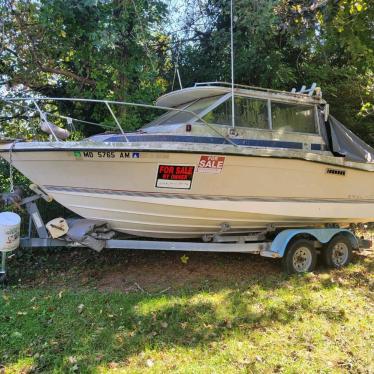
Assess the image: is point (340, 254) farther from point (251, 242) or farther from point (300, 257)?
point (251, 242)

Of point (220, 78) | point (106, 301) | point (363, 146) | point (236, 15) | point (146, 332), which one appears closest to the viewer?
point (146, 332)

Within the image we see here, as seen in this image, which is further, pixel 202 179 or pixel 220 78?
pixel 220 78

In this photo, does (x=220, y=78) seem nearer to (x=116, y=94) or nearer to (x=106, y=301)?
(x=116, y=94)

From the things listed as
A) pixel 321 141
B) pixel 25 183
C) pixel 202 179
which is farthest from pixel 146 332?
pixel 25 183

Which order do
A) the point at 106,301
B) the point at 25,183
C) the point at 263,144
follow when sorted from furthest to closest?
1. the point at 25,183
2. the point at 263,144
3. the point at 106,301

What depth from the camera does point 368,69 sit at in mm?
9492

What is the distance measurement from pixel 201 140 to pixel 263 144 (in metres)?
0.89

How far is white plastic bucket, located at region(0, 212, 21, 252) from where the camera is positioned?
4.86 m

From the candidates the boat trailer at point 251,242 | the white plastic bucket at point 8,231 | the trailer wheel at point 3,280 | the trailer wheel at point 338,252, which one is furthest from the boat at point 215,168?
the trailer wheel at point 3,280

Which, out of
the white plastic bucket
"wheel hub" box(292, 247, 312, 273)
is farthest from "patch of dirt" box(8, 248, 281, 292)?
the white plastic bucket

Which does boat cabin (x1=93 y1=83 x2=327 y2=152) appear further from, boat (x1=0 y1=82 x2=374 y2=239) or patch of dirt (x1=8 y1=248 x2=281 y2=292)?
patch of dirt (x1=8 y1=248 x2=281 y2=292)

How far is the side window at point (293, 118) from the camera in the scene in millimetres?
5812

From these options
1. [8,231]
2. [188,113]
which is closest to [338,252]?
[188,113]

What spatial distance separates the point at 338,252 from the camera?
20.7 feet
